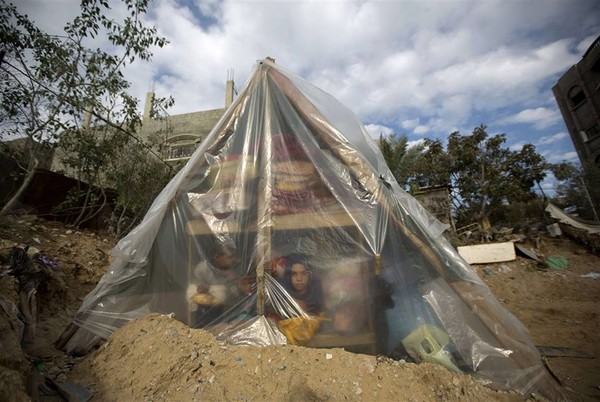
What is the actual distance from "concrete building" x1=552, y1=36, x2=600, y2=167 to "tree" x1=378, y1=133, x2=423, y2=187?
12.7 metres

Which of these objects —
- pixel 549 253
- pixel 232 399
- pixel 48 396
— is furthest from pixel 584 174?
pixel 48 396

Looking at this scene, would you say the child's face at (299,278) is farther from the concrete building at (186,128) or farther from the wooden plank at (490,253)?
the concrete building at (186,128)

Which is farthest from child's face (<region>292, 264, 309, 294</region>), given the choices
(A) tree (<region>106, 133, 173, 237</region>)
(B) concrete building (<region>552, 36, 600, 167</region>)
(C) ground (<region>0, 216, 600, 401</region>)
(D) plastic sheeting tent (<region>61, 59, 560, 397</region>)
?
(B) concrete building (<region>552, 36, 600, 167</region>)

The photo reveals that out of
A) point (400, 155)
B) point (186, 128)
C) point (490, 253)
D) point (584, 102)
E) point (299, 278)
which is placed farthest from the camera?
point (584, 102)

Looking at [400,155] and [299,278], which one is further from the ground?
[400,155]

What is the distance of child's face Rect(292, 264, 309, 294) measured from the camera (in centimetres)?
182

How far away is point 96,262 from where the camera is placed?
412cm

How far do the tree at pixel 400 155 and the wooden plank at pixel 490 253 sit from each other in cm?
365

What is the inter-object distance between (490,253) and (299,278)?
7.08m

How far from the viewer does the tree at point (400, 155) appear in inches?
354

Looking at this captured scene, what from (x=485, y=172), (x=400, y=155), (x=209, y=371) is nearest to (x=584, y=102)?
(x=485, y=172)

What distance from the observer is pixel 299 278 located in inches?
72.5

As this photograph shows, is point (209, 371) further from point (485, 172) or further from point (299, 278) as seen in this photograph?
point (485, 172)

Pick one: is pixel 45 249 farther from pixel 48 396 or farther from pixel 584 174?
pixel 584 174
